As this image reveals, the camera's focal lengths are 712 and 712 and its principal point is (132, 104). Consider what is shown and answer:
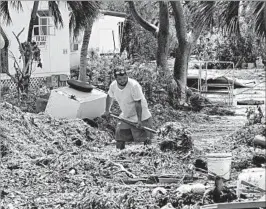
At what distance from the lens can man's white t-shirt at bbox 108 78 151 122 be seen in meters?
9.07

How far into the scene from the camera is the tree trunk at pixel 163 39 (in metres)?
15.6

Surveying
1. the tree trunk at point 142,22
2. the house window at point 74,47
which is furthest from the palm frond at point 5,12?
the tree trunk at point 142,22

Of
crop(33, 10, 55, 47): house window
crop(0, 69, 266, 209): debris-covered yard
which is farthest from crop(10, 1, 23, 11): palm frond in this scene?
crop(0, 69, 266, 209): debris-covered yard

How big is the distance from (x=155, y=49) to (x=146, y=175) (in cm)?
889

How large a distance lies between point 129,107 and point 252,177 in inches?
134

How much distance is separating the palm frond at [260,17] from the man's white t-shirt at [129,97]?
2.22m

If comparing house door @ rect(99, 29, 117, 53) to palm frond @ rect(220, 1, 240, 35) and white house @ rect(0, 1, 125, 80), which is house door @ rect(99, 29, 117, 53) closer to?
white house @ rect(0, 1, 125, 80)

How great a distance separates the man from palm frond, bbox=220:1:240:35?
1.37 metres

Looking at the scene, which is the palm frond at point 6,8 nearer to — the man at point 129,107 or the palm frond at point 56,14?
the palm frond at point 56,14

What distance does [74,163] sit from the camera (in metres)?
8.13

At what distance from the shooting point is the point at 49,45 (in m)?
13.9

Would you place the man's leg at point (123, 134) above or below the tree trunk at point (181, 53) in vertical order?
below

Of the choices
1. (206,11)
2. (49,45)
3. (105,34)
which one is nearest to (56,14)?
(49,45)

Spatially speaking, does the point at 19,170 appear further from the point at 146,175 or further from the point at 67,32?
the point at 67,32
